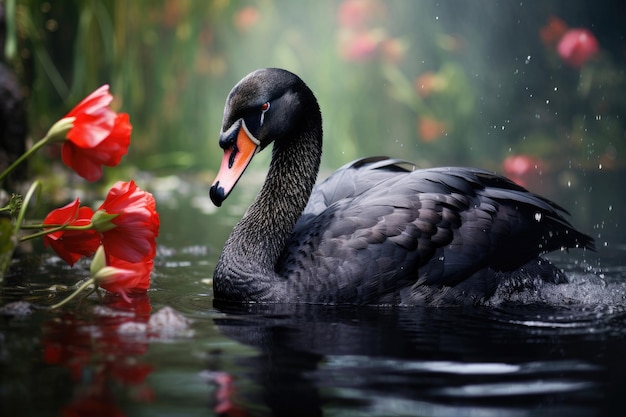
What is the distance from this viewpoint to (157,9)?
10.4 meters

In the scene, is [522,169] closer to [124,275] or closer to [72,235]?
[72,235]

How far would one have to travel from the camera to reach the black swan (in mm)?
3668

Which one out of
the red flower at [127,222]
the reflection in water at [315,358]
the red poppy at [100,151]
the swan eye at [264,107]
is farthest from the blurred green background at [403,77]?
the red poppy at [100,151]

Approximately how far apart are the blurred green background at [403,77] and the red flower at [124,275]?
6.56 meters

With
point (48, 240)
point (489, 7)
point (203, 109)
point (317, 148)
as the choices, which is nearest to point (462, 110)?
point (489, 7)

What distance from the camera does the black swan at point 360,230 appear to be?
367 cm

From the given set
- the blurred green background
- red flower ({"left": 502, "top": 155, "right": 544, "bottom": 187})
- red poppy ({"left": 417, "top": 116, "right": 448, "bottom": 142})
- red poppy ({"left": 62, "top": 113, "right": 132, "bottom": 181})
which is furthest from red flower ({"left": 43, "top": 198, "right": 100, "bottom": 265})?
red poppy ({"left": 417, "top": 116, "right": 448, "bottom": 142})

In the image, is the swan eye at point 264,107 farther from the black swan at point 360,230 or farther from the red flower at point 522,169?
the red flower at point 522,169

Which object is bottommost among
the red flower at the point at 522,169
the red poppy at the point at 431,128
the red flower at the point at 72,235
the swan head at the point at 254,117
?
the red flower at the point at 72,235

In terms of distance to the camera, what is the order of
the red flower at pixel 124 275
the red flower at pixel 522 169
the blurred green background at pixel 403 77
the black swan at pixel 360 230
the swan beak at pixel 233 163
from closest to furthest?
1. the red flower at pixel 124 275
2. the swan beak at pixel 233 163
3. the black swan at pixel 360 230
4. the red flower at pixel 522 169
5. the blurred green background at pixel 403 77

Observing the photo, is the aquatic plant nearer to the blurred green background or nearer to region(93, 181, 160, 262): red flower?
region(93, 181, 160, 262): red flower

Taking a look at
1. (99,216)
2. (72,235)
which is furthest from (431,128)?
(99,216)

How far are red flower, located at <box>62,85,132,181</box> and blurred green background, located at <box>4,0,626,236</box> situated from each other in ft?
22.3

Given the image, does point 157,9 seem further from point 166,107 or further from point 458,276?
point 458,276
